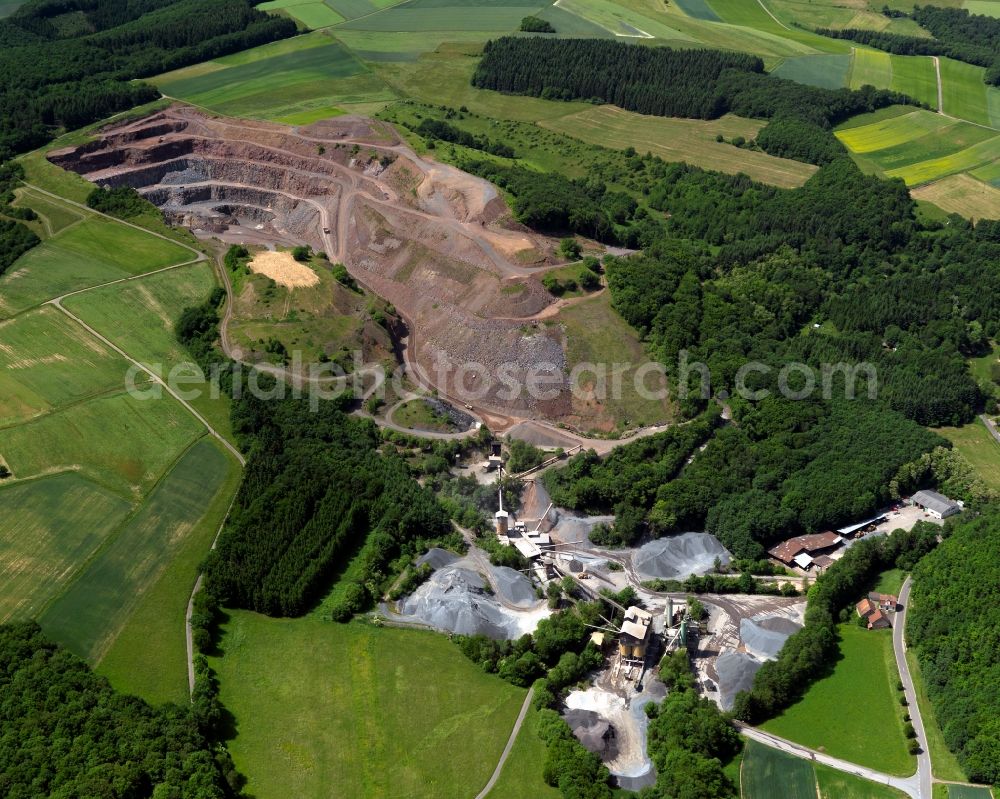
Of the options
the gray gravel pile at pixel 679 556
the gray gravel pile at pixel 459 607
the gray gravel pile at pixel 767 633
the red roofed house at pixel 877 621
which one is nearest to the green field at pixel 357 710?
the gray gravel pile at pixel 459 607

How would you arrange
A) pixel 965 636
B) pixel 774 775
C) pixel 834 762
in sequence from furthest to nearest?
pixel 965 636, pixel 834 762, pixel 774 775

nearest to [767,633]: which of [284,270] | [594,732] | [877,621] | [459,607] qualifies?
[877,621]

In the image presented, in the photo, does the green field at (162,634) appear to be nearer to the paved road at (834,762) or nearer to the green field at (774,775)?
the green field at (774,775)

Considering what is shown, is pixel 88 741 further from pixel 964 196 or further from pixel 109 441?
pixel 964 196

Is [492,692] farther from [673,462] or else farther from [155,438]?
[155,438]

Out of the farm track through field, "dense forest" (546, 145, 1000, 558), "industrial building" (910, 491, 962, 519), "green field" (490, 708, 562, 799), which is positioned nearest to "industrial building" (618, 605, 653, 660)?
"green field" (490, 708, 562, 799)

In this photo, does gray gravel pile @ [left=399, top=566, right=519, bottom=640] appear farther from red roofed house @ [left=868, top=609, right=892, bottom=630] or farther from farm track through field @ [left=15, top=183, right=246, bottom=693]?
red roofed house @ [left=868, top=609, right=892, bottom=630]
